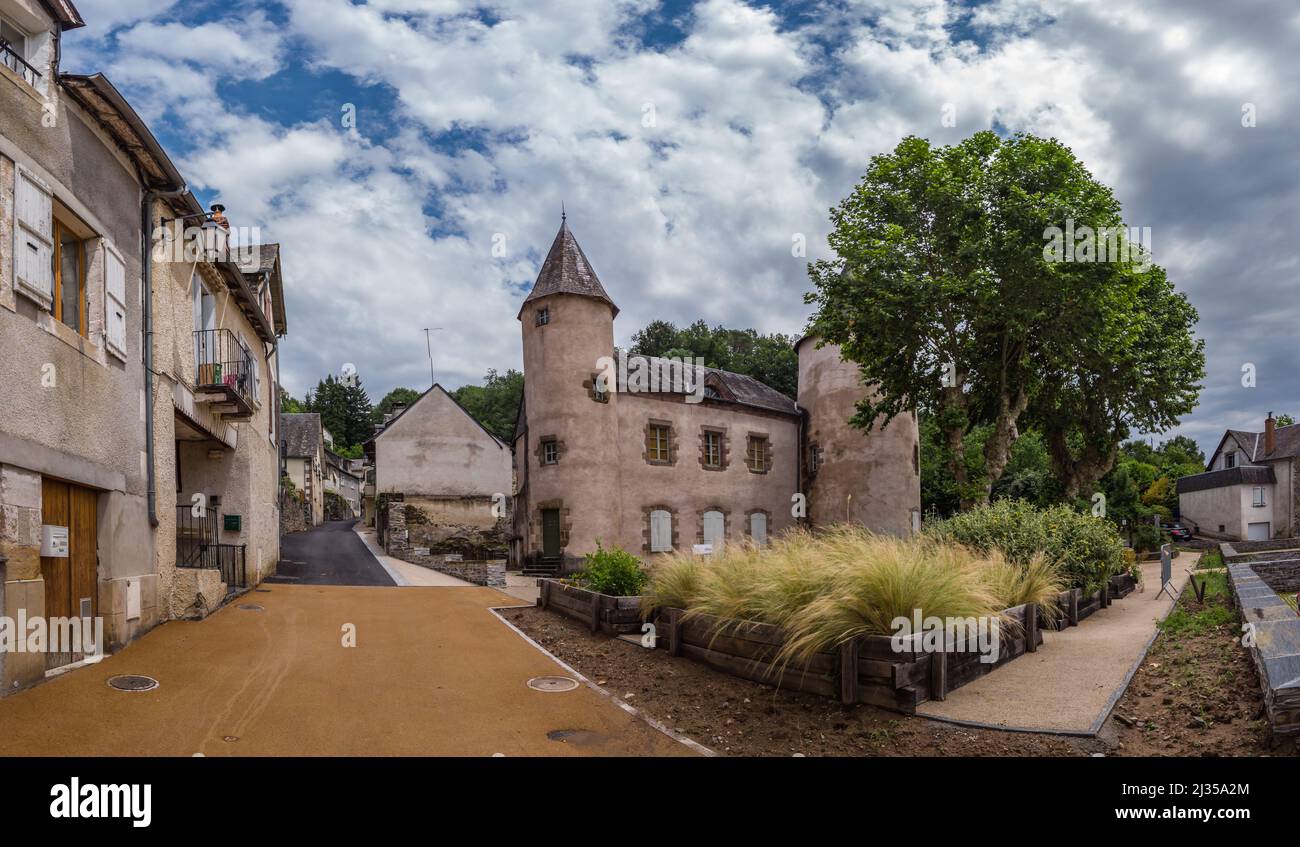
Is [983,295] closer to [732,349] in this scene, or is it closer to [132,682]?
[132,682]

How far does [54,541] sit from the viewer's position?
7.58 meters

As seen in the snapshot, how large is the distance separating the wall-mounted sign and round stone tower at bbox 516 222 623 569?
57.2 ft

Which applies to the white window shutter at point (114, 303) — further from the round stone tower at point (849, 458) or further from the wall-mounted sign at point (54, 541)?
the round stone tower at point (849, 458)

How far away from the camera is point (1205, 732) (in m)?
5.75

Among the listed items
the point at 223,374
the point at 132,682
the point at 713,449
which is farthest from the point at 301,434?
the point at 132,682

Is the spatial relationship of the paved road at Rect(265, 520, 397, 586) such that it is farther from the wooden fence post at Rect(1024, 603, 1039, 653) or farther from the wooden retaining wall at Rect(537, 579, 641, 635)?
the wooden fence post at Rect(1024, 603, 1039, 653)

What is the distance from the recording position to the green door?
25.1 metres

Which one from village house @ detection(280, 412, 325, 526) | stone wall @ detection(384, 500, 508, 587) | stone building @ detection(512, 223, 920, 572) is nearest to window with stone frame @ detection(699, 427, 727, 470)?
stone building @ detection(512, 223, 920, 572)

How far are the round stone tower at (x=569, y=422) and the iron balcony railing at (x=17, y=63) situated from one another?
1811 centimetres

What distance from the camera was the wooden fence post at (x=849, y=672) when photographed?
688 cm

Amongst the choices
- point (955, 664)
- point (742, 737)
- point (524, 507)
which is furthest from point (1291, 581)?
point (524, 507)

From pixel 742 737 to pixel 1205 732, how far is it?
3567 mm

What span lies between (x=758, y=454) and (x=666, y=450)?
16.1ft

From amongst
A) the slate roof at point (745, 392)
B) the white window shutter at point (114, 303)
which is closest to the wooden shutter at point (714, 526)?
the slate roof at point (745, 392)
